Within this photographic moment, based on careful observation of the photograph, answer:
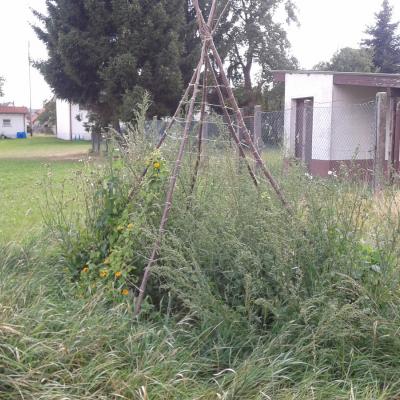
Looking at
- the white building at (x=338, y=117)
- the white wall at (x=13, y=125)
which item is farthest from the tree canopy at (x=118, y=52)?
the white wall at (x=13, y=125)

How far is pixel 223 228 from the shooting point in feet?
12.9

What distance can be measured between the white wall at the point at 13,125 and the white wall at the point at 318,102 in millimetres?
53858

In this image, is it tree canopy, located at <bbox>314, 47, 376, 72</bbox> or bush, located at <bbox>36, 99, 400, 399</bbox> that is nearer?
bush, located at <bbox>36, 99, 400, 399</bbox>

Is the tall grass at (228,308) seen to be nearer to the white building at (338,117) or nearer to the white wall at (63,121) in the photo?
the white building at (338,117)

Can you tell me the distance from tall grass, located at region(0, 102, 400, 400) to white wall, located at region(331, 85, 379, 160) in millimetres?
9664

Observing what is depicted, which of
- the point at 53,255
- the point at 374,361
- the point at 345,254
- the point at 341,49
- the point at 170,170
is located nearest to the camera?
the point at 374,361

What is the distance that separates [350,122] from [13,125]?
56601 millimetres

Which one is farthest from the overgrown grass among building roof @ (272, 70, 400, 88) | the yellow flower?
the yellow flower

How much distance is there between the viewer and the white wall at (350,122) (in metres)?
14.0

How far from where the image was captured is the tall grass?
10.2 feet

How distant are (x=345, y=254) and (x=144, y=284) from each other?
1323 millimetres

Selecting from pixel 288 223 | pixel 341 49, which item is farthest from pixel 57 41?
pixel 341 49

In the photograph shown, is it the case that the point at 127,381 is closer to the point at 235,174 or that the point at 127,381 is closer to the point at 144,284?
the point at 144,284

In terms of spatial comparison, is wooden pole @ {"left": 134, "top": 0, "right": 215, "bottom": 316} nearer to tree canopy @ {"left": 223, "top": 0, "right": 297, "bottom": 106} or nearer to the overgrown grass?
the overgrown grass
